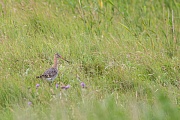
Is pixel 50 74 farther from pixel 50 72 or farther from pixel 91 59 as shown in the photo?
pixel 91 59

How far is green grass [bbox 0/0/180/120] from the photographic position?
525 centimetres

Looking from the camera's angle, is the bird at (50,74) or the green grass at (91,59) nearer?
the green grass at (91,59)

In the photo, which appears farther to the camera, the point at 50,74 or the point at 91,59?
the point at 91,59

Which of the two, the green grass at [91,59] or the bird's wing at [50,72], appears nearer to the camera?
the green grass at [91,59]

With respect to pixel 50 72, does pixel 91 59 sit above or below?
below

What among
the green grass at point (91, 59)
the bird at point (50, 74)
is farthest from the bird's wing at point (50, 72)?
the green grass at point (91, 59)

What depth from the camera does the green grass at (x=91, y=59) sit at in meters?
5.25

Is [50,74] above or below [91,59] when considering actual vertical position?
above

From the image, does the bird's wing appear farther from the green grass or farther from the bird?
the green grass

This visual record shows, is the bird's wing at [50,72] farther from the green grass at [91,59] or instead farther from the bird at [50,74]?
the green grass at [91,59]

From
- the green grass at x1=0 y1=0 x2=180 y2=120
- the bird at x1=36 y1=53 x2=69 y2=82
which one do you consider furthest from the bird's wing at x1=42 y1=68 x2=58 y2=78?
the green grass at x1=0 y1=0 x2=180 y2=120

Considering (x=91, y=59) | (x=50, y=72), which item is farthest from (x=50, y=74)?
(x=91, y=59)

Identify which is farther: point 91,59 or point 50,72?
point 91,59

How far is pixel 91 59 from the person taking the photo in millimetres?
7191
